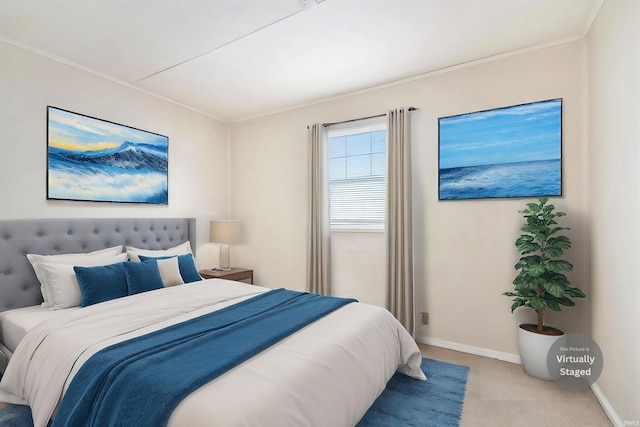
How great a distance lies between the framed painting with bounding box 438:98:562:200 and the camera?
2678 millimetres

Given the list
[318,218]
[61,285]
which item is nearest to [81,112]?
[61,285]

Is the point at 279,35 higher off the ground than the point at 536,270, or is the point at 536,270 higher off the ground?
the point at 279,35

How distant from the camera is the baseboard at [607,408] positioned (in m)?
1.89

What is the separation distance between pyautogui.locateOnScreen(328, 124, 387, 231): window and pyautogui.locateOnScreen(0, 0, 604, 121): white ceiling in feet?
1.99

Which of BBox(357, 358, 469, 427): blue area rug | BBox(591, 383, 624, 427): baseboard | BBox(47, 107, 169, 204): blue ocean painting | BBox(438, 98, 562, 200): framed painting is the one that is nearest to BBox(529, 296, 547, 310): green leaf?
BBox(591, 383, 624, 427): baseboard

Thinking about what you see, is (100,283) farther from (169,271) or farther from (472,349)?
(472,349)

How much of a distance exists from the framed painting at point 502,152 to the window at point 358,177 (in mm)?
671

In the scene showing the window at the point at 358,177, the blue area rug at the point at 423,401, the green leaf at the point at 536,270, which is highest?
the window at the point at 358,177

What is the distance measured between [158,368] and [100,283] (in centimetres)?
147

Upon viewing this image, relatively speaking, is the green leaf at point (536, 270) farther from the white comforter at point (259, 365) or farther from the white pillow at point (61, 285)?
the white pillow at point (61, 285)

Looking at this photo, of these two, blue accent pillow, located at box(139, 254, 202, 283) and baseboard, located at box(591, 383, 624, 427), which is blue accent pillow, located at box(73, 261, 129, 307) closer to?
blue accent pillow, located at box(139, 254, 202, 283)

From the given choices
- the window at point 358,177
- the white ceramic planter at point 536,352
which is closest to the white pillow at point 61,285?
the window at point 358,177

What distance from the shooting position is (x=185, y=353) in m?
1.60

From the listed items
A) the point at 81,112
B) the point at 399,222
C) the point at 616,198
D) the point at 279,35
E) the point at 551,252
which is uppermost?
the point at 279,35
